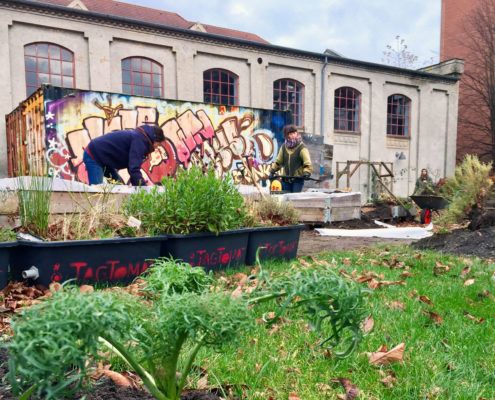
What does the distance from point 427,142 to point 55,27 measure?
1853 cm

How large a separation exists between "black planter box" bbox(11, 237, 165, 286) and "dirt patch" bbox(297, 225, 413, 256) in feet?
9.40

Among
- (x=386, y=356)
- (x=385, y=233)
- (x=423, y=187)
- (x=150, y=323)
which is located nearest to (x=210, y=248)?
(x=386, y=356)

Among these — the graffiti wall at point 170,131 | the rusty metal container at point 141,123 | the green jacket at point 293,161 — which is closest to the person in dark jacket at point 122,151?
the rusty metal container at point 141,123

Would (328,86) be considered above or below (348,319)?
above

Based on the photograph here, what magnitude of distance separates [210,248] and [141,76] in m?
13.0

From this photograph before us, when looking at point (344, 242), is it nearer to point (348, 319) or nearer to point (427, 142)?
point (348, 319)

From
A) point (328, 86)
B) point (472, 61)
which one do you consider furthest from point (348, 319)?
point (472, 61)

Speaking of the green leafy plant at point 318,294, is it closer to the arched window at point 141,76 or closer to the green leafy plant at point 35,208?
the green leafy plant at point 35,208

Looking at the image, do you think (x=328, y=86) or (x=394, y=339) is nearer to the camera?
(x=394, y=339)

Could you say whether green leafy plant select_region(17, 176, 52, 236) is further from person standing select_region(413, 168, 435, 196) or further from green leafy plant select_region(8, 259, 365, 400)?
person standing select_region(413, 168, 435, 196)

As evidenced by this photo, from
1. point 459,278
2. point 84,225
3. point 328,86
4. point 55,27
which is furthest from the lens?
point 328,86

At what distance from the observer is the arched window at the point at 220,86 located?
16.9m

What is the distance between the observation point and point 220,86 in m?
17.2

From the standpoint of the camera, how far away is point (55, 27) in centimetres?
1369
